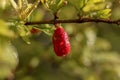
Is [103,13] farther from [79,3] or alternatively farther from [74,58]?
[74,58]

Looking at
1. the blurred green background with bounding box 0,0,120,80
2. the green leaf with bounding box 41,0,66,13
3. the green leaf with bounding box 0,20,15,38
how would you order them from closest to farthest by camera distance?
the green leaf with bounding box 0,20,15,38
the green leaf with bounding box 41,0,66,13
the blurred green background with bounding box 0,0,120,80

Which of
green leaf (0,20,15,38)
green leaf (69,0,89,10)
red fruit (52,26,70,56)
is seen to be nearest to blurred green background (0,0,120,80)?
red fruit (52,26,70,56)

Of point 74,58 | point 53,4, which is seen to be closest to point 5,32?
point 53,4

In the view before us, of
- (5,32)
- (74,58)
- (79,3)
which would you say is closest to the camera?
(5,32)

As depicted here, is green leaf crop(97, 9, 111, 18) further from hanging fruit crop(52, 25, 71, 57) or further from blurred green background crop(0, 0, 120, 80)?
blurred green background crop(0, 0, 120, 80)

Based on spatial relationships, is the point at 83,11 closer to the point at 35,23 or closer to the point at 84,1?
the point at 84,1

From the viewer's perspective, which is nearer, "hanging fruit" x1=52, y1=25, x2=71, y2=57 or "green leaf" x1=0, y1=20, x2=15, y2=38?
"green leaf" x1=0, y1=20, x2=15, y2=38

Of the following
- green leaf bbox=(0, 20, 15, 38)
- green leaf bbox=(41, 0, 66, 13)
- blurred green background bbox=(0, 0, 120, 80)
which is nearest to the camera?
green leaf bbox=(0, 20, 15, 38)

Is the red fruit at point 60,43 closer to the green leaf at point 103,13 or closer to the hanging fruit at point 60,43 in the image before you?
the hanging fruit at point 60,43

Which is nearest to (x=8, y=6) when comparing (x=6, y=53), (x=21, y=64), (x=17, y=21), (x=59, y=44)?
(x=17, y=21)

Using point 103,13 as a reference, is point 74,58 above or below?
below

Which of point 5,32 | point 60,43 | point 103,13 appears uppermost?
point 5,32
